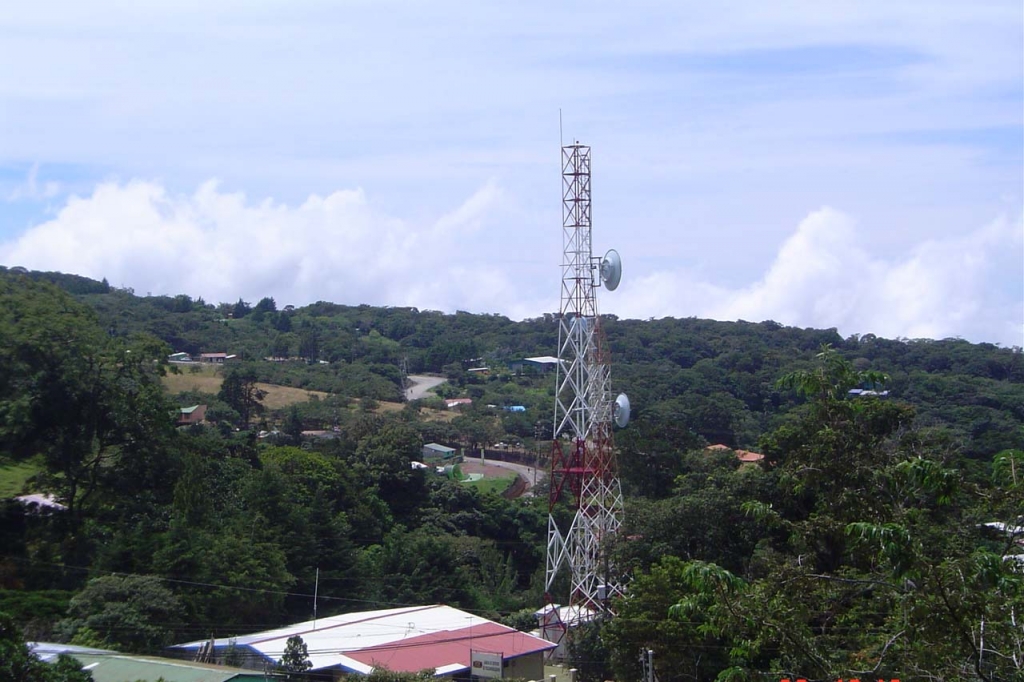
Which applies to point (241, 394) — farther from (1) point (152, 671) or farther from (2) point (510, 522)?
(1) point (152, 671)

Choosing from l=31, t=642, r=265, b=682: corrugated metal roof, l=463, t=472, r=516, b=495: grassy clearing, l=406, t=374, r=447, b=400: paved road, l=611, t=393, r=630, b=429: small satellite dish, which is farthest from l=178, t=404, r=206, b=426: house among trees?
l=31, t=642, r=265, b=682: corrugated metal roof

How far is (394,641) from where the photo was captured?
672 inches

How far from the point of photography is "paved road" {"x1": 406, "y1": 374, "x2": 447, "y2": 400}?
2427 inches

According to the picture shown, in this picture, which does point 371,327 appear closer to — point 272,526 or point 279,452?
point 279,452

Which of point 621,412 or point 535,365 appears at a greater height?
point 535,365

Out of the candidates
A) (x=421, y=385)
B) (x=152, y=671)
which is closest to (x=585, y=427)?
(x=152, y=671)

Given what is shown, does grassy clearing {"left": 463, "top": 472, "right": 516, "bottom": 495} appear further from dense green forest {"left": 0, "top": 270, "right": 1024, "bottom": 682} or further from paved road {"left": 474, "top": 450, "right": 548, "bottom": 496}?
dense green forest {"left": 0, "top": 270, "right": 1024, "bottom": 682}

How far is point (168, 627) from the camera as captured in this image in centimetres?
1683

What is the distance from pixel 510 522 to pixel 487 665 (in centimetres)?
1556

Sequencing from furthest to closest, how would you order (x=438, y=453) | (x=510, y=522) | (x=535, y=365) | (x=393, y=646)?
(x=535, y=365) → (x=438, y=453) → (x=510, y=522) → (x=393, y=646)

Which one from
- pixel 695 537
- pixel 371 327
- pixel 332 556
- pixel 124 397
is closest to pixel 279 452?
pixel 332 556

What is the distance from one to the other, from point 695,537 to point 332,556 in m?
9.42

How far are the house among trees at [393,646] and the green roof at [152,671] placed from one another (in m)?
1.96

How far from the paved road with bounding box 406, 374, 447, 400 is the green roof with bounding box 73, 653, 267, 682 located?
46.4 m
